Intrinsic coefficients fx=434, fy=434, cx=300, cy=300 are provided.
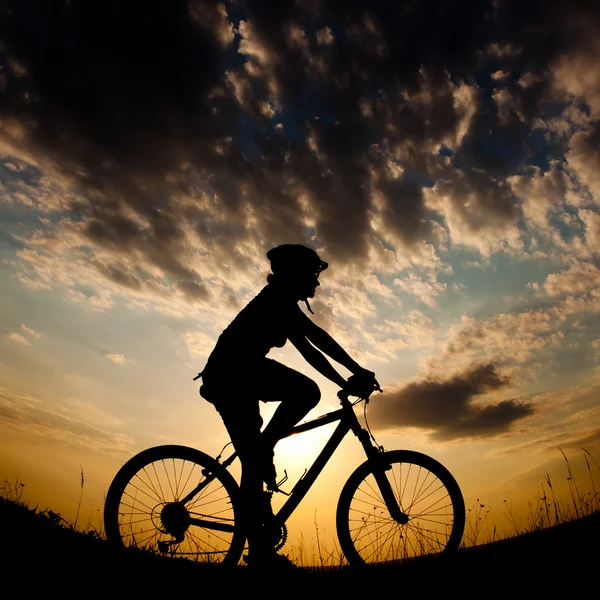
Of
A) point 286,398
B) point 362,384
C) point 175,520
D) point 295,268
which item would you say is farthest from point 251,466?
point 295,268

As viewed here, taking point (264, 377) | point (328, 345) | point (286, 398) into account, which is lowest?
point (286, 398)

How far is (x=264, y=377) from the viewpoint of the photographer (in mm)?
4340

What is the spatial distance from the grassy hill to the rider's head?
267 cm

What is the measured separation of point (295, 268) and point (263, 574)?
9.48 feet

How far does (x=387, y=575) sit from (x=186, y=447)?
2.29m

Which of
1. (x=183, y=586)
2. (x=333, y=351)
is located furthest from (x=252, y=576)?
→ (x=333, y=351)

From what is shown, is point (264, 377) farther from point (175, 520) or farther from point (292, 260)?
point (175, 520)

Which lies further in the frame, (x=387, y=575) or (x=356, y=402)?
(x=356, y=402)

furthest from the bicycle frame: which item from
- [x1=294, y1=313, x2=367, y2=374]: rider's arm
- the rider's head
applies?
the rider's head

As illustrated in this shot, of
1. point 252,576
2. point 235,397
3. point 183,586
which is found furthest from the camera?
point 235,397

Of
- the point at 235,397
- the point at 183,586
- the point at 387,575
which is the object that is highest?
the point at 235,397

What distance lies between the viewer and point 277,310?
4.41 metres

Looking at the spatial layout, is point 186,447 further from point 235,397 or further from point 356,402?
point 356,402

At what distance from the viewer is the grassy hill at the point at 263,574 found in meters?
3.32
